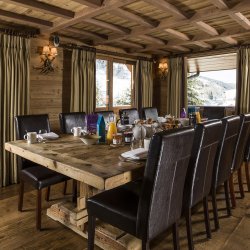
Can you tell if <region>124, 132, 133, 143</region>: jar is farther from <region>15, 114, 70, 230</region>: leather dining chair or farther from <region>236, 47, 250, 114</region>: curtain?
<region>236, 47, 250, 114</region>: curtain

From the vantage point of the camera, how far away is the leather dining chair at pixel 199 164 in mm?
1729

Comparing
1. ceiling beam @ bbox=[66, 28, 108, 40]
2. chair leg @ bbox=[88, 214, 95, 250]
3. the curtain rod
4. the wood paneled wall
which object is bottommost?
chair leg @ bbox=[88, 214, 95, 250]

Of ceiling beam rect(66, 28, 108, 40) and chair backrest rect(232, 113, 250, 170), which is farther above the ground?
ceiling beam rect(66, 28, 108, 40)

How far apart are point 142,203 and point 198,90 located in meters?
6.52

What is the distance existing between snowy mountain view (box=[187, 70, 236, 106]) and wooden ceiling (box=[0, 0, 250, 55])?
78.3 inches

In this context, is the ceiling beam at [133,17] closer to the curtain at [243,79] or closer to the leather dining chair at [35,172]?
the leather dining chair at [35,172]

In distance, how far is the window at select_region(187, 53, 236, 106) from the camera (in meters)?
6.25

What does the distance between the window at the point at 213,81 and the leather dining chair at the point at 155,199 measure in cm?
500

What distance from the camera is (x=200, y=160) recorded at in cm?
181

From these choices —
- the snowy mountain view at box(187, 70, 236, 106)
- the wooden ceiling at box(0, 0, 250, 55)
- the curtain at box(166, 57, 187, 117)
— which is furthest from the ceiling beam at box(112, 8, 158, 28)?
the snowy mountain view at box(187, 70, 236, 106)

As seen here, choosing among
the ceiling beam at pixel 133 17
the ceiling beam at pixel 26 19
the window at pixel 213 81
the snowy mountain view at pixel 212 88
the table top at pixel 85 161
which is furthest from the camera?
the snowy mountain view at pixel 212 88

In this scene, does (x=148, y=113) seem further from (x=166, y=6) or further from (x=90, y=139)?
(x=90, y=139)

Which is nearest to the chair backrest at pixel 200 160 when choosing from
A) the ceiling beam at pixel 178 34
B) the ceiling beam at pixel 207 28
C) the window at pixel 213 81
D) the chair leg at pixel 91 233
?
the chair leg at pixel 91 233

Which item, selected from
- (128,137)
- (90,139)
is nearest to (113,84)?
(128,137)
